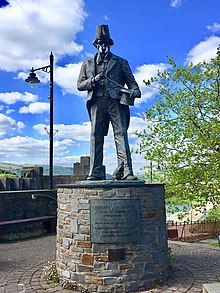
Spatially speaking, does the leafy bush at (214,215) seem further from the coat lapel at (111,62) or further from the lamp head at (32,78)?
the lamp head at (32,78)

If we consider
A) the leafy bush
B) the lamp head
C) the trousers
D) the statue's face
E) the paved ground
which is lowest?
the paved ground

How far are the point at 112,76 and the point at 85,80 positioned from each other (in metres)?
0.53

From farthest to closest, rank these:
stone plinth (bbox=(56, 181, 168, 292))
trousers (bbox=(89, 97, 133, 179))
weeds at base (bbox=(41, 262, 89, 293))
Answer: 1. trousers (bbox=(89, 97, 133, 179))
2. weeds at base (bbox=(41, 262, 89, 293))
3. stone plinth (bbox=(56, 181, 168, 292))

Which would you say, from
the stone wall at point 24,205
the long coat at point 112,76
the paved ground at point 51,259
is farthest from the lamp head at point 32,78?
the long coat at point 112,76

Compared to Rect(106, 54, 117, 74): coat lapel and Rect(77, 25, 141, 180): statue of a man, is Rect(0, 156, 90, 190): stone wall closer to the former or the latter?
Rect(77, 25, 141, 180): statue of a man

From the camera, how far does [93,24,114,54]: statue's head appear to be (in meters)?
6.47

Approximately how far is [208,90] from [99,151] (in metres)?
4.97

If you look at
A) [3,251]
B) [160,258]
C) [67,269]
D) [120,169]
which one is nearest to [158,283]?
[160,258]

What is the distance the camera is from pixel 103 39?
6480 millimetres

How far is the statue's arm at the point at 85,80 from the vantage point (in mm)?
6395

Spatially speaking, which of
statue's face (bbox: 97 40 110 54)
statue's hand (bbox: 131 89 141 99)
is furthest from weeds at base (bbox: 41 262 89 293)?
statue's face (bbox: 97 40 110 54)

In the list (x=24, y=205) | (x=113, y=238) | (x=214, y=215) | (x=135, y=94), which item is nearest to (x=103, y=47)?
(x=135, y=94)

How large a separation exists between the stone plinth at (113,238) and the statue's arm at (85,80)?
1.88 metres

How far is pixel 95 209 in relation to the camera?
557cm
